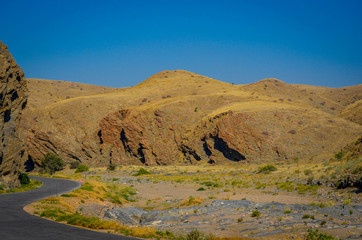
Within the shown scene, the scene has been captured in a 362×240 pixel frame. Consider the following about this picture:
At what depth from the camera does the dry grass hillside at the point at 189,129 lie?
7062 centimetres

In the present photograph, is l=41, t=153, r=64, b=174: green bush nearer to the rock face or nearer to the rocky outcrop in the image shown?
the rocky outcrop

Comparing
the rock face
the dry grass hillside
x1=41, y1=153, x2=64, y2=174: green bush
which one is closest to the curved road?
the rock face

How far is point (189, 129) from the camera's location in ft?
282

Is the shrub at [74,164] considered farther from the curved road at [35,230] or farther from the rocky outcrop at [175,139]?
the curved road at [35,230]

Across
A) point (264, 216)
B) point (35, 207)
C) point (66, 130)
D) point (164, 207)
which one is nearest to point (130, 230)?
point (35, 207)

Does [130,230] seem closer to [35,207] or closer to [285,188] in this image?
[35,207]

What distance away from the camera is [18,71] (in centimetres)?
3162

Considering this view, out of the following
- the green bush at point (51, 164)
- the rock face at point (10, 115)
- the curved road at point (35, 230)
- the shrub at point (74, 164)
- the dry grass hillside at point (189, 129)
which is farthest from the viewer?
the shrub at point (74, 164)

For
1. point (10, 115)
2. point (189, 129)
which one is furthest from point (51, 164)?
point (10, 115)

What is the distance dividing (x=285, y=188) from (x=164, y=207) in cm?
1404

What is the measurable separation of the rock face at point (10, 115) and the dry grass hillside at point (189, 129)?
49.7 metres

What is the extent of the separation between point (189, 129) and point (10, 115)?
58965mm

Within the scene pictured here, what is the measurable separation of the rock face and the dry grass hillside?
163ft

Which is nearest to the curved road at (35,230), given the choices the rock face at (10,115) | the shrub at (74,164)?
the rock face at (10,115)
